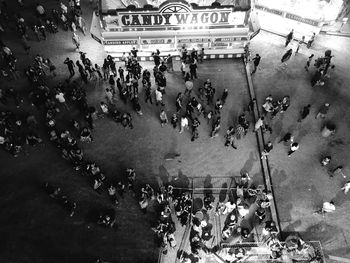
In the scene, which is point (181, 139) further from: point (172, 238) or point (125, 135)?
point (172, 238)

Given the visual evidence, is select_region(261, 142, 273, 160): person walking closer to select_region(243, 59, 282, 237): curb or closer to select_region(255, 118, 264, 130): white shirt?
select_region(243, 59, 282, 237): curb

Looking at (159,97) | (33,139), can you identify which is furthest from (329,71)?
(33,139)

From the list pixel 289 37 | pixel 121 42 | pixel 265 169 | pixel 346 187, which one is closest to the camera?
pixel 346 187

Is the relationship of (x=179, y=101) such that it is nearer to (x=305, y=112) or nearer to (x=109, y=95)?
(x=109, y=95)

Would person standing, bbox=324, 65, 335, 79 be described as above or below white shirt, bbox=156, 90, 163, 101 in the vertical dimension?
above

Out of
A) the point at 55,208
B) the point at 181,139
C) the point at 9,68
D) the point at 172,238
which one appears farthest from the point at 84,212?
the point at 9,68

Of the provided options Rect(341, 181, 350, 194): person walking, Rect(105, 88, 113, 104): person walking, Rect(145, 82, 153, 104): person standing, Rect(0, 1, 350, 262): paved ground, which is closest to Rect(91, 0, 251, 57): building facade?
Rect(0, 1, 350, 262): paved ground

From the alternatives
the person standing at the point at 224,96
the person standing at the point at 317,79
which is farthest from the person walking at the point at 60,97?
the person standing at the point at 317,79
